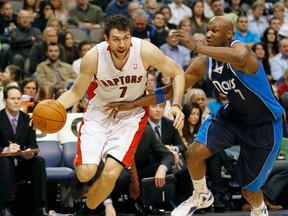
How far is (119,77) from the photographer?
25.0ft

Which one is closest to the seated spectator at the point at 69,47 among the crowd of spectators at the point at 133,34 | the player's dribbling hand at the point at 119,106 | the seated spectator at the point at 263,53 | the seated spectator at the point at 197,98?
the crowd of spectators at the point at 133,34

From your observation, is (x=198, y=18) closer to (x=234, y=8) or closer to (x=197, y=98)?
(x=234, y=8)

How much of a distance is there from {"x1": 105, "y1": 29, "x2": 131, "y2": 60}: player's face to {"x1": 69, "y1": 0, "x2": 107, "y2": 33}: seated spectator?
6575 millimetres

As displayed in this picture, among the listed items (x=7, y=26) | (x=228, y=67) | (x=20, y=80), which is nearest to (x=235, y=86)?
(x=228, y=67)

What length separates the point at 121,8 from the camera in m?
14.2

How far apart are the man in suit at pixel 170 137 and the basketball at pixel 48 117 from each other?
2.63 metres

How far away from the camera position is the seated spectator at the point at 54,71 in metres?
11.8

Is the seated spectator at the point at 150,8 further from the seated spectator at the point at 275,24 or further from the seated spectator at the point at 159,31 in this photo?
the seated spectator at the point at 275,24

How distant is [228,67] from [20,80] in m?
4.86

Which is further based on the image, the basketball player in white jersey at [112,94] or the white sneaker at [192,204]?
the white sneaker at [192,204]

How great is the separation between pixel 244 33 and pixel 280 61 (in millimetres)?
1289

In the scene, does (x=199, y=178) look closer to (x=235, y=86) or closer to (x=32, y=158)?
(x=235, y=86)

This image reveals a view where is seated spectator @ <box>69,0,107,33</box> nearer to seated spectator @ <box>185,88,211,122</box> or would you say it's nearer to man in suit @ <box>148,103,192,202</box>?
seated spectator @ <box>185,88,211,122</box>

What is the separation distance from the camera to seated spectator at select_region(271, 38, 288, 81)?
13.1 metres
